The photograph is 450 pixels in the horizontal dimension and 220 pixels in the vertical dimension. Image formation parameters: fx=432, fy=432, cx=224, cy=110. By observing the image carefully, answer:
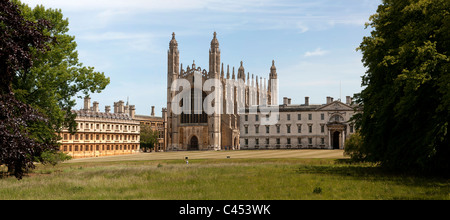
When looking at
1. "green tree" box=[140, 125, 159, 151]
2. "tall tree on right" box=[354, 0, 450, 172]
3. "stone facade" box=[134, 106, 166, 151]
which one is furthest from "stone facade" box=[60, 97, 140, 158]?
"tall tree on right" box=[354, 0, 450, 172]

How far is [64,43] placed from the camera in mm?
28156

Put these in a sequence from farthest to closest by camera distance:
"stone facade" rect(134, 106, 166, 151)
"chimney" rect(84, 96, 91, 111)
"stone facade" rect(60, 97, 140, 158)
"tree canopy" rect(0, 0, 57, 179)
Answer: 1. "stone facade" rect(134, 106, 166, 151)
2. "chimney" rect(84, 96, 91, 111)
3. "stone facade" rect(60, 97, 140, 158)
4. "tree canopy" rect(0, 0, 57, 179)

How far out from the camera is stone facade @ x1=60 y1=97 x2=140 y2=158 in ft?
235

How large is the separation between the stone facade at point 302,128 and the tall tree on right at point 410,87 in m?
56.1

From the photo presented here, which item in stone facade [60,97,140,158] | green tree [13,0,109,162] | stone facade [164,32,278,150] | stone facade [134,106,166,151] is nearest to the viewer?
green tree [13,0,109,162]

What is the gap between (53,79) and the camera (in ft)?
85.8

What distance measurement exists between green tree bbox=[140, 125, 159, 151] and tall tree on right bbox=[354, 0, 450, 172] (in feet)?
248

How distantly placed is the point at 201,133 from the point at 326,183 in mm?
73253

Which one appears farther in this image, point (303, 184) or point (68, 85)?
point (68, 85)

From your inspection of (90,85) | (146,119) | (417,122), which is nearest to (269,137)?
(146,119)

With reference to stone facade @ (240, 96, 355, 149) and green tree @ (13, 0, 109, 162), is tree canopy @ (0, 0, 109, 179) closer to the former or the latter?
green tree @ (13, 0, 109, 162)

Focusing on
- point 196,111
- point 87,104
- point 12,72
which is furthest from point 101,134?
point 12,72

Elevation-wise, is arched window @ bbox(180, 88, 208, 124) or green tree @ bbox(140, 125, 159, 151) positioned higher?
arched window @ bbox(180, 88, 208, 124)
